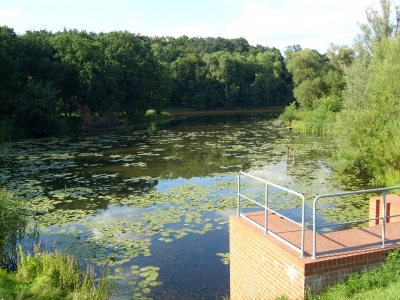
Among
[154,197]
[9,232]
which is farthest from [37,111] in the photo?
[9,232]

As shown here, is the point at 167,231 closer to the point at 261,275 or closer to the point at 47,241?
the point at 47,241

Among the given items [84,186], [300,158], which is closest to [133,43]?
[300,158]

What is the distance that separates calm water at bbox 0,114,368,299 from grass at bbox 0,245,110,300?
759 mm

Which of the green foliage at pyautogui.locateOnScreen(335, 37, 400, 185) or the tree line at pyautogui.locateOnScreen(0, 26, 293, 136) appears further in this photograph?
the tree line at pyautogui.locateOnScreen(0, 26, 293, 136)

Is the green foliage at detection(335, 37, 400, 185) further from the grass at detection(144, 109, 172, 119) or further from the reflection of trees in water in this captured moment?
the grass at detection(144, 109, 172, 119)

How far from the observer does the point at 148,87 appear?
51.1m

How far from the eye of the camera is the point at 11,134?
3075 cm

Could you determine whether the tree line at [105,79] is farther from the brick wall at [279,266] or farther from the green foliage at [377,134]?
the brick wall at [279,266]

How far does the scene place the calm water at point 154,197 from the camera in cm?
861

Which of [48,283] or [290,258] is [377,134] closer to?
[290,258]

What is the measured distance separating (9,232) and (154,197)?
5.77 meters

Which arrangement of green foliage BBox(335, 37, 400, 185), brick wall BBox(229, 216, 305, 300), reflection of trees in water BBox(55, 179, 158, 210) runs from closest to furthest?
brick wall BBox(229, 216, 305, 300) → reflection of trees in water BBox(55, 179, 158, 210) → green foliage BBox(335, 37, 400, 185)

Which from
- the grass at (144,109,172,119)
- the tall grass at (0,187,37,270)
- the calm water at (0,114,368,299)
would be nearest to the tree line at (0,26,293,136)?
the grass at (144,109,172,119)

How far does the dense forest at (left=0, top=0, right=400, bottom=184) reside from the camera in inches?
654
